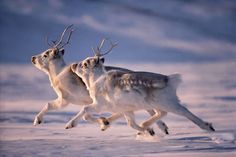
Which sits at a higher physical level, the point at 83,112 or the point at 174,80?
the point at 174,80

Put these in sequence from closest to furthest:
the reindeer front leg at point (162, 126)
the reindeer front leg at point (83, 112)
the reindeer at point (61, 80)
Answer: the reindeer front leg at point (83, 112), the reindeer at point (61, 80), the reindeer front leg at point (162, 126)

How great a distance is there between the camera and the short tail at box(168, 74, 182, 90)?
5.57 metres

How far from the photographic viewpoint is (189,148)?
6.09 m

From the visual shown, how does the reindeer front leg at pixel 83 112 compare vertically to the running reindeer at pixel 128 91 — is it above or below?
below

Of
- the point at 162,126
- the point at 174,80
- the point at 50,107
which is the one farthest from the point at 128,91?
the point at 50,107

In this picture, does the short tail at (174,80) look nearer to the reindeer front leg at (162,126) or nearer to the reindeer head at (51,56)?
→ the reindeer front leg at (162,126)

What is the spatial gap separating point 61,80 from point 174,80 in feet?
4.01

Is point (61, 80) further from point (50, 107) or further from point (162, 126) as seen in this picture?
point (162, 126)

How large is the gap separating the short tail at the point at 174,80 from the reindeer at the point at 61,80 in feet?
2.34

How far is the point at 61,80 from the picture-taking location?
20.0 ft

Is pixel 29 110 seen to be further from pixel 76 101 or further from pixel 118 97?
pixel 118 97

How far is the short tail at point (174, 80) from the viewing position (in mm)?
5570

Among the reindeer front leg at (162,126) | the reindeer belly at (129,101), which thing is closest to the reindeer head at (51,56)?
the reindeer belly at (129,101)

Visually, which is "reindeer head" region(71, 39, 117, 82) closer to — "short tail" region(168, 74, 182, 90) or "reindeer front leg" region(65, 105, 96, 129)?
"reindeer front leg" region(65, 105, 96, 129)
